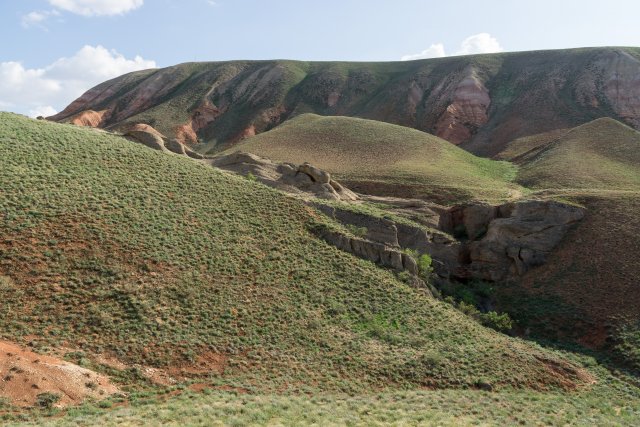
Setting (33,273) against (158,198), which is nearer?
(33,273)

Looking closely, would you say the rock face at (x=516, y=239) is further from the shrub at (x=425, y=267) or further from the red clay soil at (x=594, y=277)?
the shrub at (x=425, y=267)

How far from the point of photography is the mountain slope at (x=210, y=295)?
18.3m

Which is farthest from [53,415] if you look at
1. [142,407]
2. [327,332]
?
[327,332]

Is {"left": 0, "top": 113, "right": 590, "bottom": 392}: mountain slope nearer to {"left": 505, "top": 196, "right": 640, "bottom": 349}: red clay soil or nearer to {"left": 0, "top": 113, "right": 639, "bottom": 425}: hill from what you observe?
{"left": 0, "top": 113, "right": 639, "bottom": 425}: hill

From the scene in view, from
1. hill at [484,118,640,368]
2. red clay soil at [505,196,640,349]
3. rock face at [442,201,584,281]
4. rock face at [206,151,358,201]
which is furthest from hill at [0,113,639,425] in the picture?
rock face at [442,201,584,281]

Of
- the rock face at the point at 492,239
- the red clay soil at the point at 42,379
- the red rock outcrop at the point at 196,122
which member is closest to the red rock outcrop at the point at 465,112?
the red rock outcrop at the point at 196,122

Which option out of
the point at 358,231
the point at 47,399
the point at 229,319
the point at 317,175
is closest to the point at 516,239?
the point at 358,231

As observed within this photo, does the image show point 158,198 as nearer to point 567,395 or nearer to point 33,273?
point 33,273

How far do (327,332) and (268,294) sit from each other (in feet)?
10.4

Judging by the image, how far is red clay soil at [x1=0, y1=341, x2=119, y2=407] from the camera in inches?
555

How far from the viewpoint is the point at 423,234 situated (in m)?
32.3

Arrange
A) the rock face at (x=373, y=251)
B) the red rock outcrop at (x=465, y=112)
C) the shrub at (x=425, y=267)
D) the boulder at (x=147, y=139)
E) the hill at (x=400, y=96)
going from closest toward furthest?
the rock face at (x=373, y=251)
the shrub at (x=425, y=267)
the boulder at (x=147, y=139)
the hill at (x=400, y=96)
the red rock outcrop at (x=465, y=112)

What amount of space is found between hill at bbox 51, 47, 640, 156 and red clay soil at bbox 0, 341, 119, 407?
6473 cm

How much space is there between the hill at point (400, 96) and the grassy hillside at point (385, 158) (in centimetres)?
1572
